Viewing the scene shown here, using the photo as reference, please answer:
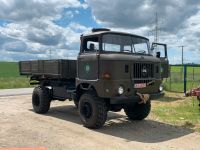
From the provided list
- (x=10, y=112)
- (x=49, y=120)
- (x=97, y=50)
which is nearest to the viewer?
(x=97, y=50)

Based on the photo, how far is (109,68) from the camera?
9969mm

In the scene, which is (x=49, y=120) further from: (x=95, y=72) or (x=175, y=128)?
(x=175, y=128)

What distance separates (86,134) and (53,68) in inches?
137

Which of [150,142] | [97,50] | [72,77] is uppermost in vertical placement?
[97,50]

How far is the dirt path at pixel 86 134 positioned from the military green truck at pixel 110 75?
0.55m

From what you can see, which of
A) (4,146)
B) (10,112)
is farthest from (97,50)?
(10,112)

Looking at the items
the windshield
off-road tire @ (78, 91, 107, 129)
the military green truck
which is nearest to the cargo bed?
the military green truck

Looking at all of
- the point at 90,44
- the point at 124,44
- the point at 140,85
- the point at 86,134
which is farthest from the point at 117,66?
the point at 86,134

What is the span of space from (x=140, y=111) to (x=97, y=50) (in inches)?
110

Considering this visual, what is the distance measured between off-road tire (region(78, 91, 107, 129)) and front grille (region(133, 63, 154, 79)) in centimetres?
122

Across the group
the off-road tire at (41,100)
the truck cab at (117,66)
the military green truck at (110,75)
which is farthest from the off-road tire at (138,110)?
the off-road tire at (41,100)

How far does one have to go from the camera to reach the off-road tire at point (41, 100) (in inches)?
526

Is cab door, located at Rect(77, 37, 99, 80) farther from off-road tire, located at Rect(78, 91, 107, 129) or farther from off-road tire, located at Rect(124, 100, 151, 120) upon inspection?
off-road tire, located at Rect(124, 100, 151, 120)

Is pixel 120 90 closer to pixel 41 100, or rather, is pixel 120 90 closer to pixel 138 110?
pixel 138 110
